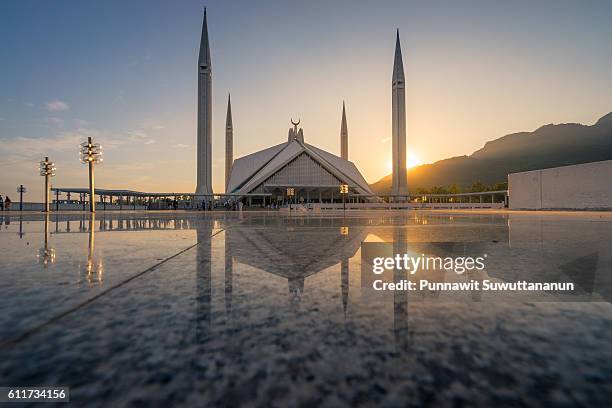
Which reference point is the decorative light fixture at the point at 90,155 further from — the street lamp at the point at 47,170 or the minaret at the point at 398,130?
the minaret at the point at 398,130

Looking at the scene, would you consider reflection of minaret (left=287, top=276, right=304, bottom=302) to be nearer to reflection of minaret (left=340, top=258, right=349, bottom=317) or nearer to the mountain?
reflection of minaret (left=340, top=258, right=349, bottom=317)

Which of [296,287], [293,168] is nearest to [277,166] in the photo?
[293,168]

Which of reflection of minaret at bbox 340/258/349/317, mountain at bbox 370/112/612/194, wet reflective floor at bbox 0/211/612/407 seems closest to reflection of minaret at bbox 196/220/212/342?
wet reflective floor at bbox 0/211/612/407

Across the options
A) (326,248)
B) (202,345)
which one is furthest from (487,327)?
(326,248)

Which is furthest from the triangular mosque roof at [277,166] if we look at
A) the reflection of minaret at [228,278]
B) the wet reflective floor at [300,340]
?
the wet reflective floor at [300,340]

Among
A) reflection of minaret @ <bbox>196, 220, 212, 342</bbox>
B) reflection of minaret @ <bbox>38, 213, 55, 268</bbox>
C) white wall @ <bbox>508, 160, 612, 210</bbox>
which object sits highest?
white wall @ <bbox>508, 160, 612, 210</bbox>

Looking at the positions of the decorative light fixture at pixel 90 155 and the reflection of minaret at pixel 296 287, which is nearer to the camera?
the reflection of minaret at pixel 296 287

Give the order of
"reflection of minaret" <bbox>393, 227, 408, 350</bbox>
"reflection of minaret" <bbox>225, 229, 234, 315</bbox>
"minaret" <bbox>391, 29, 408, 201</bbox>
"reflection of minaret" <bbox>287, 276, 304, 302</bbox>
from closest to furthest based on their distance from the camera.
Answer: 1. "reflection of minaret" <bbox>393, 227, 408, 350</bbox>
2. "reflection of minaret" <bbox>225, 229, 234, 315</bbox>
3. "reflection of minaret" <bbox>287, 276, 304, 302</bbox>
4. "minaret" <bbox>391, 29, 408, 201</bbox>

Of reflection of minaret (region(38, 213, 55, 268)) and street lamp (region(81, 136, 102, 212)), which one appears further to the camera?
street lamp (region(81, 136, 102, 212))
